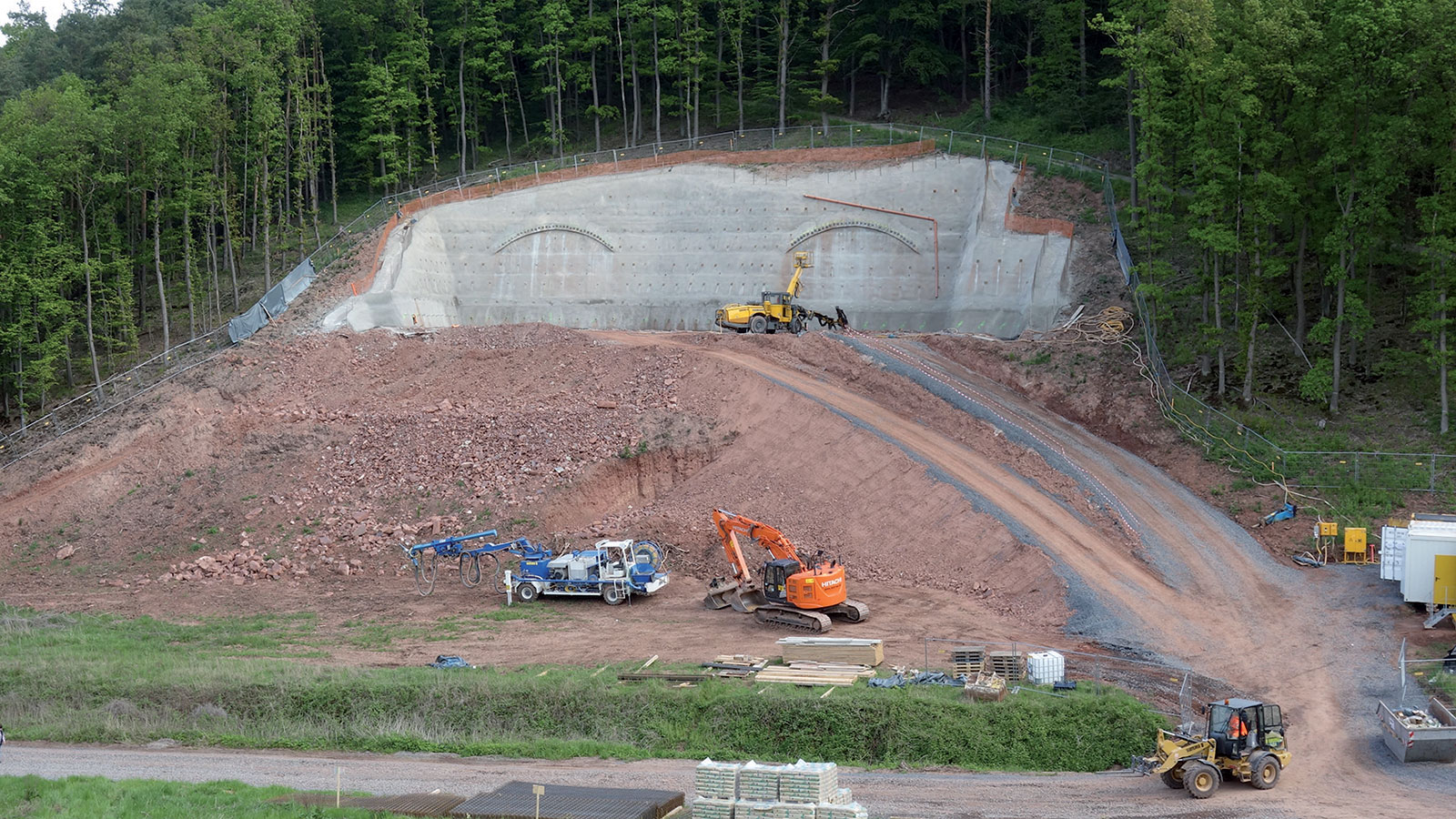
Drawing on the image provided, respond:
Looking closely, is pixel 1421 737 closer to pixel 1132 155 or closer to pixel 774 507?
pixel 774 507

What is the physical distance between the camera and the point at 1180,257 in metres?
47.9

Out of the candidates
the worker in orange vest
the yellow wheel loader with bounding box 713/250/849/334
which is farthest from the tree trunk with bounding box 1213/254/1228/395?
the worker in orange vest

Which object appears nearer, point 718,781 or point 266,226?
point 718,781

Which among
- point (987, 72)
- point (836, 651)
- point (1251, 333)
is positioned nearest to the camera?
point (836, 651)

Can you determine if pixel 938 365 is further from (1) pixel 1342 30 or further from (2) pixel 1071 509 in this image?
(1) pixel 1342 30

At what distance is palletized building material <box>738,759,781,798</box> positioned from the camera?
677 inches

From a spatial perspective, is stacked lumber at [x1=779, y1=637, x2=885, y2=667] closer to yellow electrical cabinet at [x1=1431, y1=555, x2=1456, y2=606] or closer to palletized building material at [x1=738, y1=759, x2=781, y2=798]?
palletized building material at [x1=738, y1=759, x2=781, y2=798]

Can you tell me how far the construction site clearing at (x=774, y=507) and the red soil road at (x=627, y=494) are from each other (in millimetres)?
112

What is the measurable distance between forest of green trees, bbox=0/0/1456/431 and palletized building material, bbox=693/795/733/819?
27890 millimetres

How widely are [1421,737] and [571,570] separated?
67.6ft

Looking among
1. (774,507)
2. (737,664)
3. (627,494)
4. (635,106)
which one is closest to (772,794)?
(737,664)

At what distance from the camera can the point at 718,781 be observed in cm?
1748

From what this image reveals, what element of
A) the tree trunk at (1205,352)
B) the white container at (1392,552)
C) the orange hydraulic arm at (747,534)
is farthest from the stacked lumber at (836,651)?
the tree trunk at (1205,352)

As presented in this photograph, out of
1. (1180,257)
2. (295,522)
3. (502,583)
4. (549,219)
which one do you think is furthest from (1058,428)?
(549,219)
